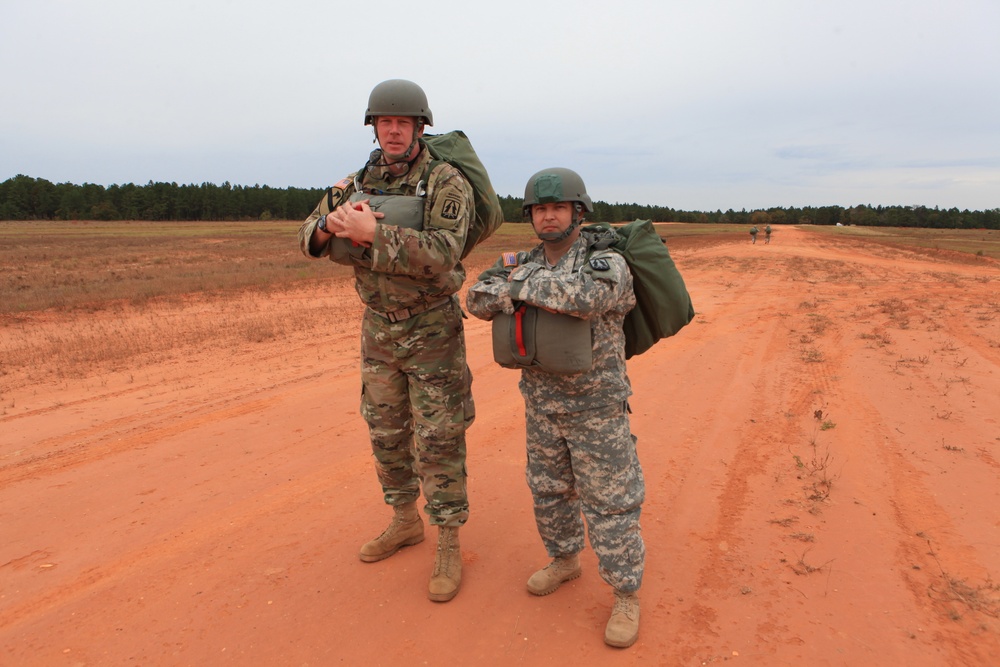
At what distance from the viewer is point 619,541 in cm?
296

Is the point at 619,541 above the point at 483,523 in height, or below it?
above

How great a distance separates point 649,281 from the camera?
2906 mm

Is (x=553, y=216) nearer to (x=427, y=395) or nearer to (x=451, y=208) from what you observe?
(x=451, y=208)

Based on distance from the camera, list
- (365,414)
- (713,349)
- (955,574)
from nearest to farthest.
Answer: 1. (955,574)
2. (365,414)
3. (713,349)

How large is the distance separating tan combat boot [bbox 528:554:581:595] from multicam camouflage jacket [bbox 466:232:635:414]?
35.3 inches

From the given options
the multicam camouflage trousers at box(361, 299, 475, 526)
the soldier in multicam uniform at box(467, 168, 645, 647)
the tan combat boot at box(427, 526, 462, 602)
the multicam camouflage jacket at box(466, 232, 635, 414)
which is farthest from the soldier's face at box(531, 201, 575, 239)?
the tan combat boot at box(427, 526, 462, 602)

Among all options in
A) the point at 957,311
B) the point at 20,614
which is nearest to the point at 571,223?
the point at 20,614

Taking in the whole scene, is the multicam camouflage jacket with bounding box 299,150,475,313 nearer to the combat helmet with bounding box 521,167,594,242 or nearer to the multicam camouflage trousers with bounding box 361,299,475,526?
the multicam camouflage trousers with bounding box 361,299,475,526

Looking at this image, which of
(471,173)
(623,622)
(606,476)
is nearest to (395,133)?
(471,173)

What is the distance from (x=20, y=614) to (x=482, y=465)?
2939 mm

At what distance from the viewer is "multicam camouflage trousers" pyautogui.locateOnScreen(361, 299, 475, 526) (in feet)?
11.0

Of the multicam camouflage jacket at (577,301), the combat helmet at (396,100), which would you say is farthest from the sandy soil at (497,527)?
the combat helmet at (396,100)

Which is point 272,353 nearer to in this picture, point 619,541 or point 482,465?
point 482,465

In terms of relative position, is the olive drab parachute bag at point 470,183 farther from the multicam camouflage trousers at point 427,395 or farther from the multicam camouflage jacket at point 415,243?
the multicam camouflage trousers at point 427,395
